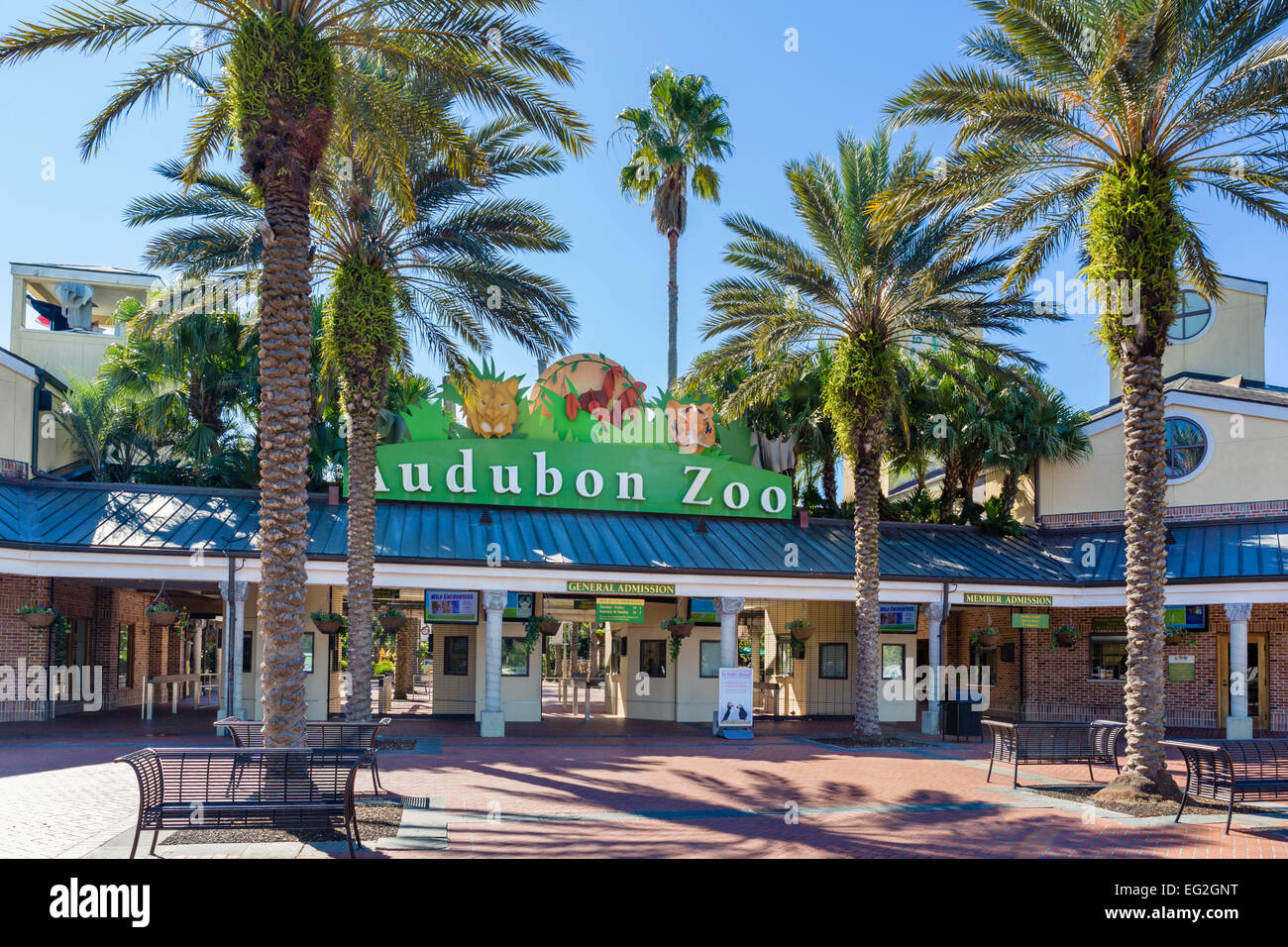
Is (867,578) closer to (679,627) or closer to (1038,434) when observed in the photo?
(679,627)

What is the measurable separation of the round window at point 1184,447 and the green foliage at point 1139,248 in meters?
13.8

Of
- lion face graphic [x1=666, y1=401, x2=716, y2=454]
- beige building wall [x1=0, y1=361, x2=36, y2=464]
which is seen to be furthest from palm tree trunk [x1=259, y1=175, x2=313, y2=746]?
lion face graphic [x1=666, y1=401, x2=716, y2=454]

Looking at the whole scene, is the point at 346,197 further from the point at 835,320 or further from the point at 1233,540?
the point at 1233,540

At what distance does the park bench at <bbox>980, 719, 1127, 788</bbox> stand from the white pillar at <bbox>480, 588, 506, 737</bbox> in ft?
30.6

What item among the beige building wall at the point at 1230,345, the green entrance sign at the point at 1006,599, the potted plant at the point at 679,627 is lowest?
the potted plant at the point at 679,627

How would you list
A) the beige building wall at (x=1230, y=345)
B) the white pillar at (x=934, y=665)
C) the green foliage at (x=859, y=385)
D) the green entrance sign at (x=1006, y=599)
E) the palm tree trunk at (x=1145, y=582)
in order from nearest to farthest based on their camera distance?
the palm tree trunk at (x=1145, y=582), the green foliage at (x=859, y=385), the white pillar at (x=934, y=665), the green entrance sign at (x=1006, y=599), the beige building wall at (x=1230, y=345)

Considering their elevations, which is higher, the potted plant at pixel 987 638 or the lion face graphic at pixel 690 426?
the lion face graphic at pixel 690 426

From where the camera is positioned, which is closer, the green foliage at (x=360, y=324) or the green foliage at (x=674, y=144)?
the green foliage at (x=360, y=324)

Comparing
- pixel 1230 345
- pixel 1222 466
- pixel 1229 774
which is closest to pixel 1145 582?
pixel 1229 774

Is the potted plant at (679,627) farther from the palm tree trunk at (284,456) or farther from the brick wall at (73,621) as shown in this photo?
the brick wall at (73,621)

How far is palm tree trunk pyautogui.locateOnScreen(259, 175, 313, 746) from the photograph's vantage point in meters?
11.1

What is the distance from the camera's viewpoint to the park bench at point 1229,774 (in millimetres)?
11492

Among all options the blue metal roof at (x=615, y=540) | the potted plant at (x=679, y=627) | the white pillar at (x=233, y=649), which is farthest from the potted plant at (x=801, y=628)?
the white pillar at (x=233, y=649)

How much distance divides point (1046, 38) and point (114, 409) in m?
22.8
